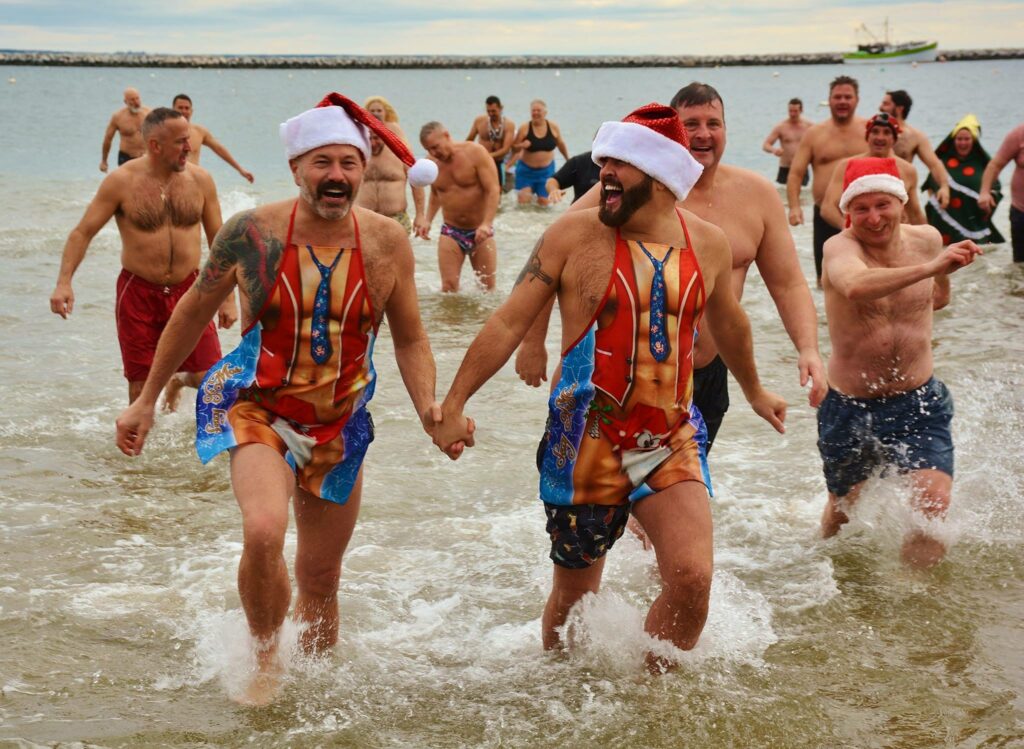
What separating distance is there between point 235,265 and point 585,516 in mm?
1482

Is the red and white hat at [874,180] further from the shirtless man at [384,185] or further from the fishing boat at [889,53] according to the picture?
the fishing boat at [889,53]

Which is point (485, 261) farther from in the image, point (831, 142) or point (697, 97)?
point (697, 97)

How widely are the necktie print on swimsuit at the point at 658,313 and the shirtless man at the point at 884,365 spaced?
156 centimetres

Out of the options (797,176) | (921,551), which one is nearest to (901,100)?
(797,176)

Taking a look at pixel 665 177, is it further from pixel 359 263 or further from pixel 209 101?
pixel 209 101

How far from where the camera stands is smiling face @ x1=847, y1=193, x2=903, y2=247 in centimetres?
546

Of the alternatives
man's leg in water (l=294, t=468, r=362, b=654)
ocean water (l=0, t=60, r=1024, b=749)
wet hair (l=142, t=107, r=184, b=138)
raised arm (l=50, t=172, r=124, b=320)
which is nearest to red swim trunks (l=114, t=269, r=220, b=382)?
raised arm (l=50, t=172, r=124, b=320)

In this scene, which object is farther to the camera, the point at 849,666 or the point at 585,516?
the point at 849,666

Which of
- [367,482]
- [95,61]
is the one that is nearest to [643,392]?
[367,482]

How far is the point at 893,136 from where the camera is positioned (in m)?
9.73

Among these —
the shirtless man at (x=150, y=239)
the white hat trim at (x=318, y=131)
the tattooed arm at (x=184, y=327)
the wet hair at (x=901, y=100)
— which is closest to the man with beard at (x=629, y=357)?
the white hat trim at (x=318, y=131)

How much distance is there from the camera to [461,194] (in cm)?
1191

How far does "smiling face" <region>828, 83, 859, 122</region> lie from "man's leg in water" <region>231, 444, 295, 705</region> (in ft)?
29.4

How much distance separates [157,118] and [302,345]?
11.0 ft
